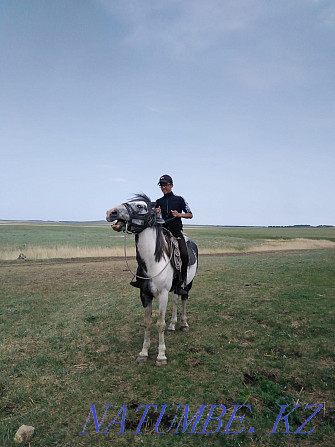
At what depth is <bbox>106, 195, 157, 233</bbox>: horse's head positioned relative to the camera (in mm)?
4887

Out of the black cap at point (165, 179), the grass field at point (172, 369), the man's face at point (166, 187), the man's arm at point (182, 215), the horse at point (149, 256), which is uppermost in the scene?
the black cap at point (165, 179)

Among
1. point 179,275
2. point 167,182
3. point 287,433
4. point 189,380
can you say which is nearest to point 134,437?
point 189,380

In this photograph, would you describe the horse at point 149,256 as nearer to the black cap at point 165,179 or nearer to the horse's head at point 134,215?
the horse's head at point 134,215

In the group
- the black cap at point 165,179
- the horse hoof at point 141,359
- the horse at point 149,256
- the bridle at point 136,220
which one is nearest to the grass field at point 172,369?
the horse hoof at point 141,359

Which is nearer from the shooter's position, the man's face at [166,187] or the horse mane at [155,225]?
the horse mane at [155,225]

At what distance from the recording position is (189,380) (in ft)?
16.3

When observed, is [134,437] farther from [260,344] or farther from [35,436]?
[260,344]

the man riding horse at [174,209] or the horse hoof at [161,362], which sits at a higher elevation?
the man riding horse at [174,209]

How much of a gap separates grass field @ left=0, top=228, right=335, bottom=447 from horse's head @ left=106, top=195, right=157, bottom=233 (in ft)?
9.07

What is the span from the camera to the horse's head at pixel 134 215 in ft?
16.0

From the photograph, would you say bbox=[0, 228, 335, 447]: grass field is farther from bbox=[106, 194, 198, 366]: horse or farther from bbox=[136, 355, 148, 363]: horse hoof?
bbox=[106, 194, 198, 366]: horse

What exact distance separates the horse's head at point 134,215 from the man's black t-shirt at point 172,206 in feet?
3.24

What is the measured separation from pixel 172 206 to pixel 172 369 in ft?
11.1

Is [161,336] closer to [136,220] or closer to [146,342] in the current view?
[146,342]
